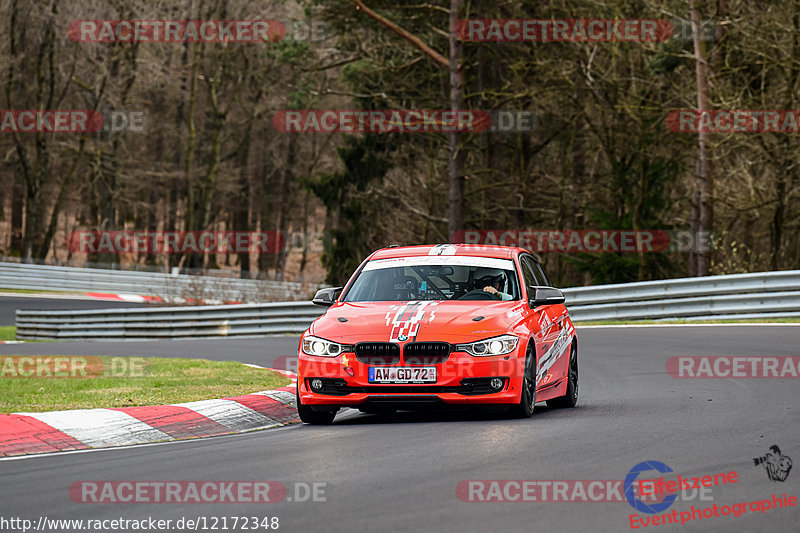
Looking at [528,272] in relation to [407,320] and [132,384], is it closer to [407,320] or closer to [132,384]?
[407,320]

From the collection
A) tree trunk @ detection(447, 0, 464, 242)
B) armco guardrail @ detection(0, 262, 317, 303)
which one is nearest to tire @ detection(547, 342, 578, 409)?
tree trunk @ detection(447, 0, 464, 242)

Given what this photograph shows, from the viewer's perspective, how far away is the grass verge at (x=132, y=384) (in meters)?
11.1

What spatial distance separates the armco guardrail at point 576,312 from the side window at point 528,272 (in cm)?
1090

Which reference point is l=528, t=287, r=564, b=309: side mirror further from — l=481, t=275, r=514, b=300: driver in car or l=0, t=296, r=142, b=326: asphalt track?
l=0, t=296, r=142, b=326: asphalt track

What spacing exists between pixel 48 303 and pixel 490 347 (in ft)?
118

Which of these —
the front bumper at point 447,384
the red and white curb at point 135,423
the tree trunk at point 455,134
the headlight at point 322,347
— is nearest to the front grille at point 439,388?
the front bumper at point 447,384

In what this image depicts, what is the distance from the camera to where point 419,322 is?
385 inches

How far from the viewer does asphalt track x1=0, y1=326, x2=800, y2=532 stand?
5860 mm

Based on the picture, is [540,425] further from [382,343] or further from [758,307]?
[758,307]

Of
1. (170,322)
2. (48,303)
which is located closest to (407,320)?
(170,322)

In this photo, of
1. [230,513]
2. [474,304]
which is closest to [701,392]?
[474,304]

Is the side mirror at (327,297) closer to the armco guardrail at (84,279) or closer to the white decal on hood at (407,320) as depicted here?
the white decal on hood at (407,320)

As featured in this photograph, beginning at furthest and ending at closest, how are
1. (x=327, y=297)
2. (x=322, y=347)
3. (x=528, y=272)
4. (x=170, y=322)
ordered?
1. (x=170, y=322)
2. (x=528, y=272)
3. (x=327, y=297)
4. (x=322, y=347)

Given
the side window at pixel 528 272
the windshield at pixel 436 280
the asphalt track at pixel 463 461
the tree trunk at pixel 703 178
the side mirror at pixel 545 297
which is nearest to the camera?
the asphalt track at pixel 463 461
